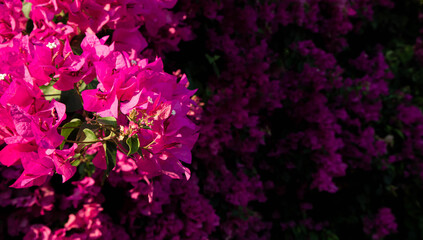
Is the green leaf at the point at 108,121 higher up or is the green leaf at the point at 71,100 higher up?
the green leaf at the point at 108,121

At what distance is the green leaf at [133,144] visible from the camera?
60cm

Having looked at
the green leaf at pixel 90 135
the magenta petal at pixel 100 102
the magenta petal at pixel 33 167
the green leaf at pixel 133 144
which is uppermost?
the magenta petal at pixel 100 102

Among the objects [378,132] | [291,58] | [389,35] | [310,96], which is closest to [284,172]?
[310,96]

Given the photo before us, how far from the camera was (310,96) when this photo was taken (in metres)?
2.45

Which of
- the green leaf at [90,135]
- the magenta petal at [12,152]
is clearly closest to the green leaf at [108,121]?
the green leaf at [90,135]

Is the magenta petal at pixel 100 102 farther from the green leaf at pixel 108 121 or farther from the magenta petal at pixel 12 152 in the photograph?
the magenta petal at pixel 12 152

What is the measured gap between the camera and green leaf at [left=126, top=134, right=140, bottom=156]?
1.95 feet

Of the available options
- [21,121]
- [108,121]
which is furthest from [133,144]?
[21,121]

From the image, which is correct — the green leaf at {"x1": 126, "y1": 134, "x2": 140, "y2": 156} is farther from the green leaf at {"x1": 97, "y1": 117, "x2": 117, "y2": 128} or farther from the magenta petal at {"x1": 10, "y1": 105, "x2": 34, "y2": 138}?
the magenta petal at {"x1": 10, "y1": 105, "x2": 34, "y2": 138}

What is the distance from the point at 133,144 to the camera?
0.60 metres

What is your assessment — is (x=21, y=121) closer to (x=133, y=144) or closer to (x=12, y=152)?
(x=12, y=152)

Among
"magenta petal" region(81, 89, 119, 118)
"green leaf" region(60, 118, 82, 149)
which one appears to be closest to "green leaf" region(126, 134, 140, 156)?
"magenta petal" region(81, 89, 119, 118)

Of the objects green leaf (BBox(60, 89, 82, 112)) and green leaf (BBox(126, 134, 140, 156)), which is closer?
green leaf (BBox(126, 134, 140, 156))

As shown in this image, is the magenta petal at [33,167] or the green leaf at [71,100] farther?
the green leaf at [71,100]
